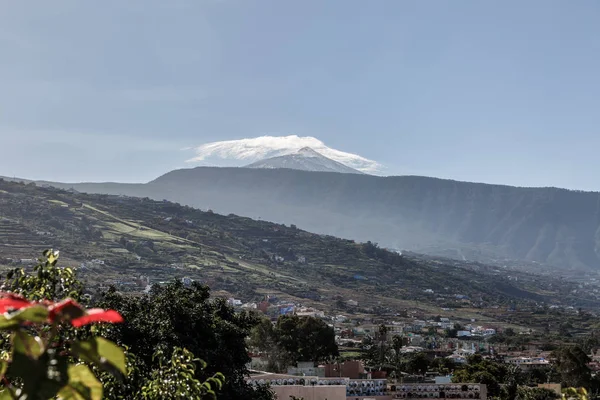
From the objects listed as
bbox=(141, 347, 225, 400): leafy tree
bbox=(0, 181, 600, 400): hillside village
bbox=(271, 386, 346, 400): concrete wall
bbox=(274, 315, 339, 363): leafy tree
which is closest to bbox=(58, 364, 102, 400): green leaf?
bbox=(141, 347, 225, 400): leafy tree

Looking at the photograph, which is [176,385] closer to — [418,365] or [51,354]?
[51,354]

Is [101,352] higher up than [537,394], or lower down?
higher up

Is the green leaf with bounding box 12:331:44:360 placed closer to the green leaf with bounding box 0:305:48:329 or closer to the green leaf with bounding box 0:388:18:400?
the green leaf with bounding box 0:305:48:329

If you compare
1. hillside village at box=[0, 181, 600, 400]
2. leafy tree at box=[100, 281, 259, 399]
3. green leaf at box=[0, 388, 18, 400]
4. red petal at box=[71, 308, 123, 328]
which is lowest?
hillside village at box=[0, 181, 600, 400]

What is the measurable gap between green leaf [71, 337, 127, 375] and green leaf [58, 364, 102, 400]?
8 centimetres

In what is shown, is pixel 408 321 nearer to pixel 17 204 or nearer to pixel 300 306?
pixel 300 306

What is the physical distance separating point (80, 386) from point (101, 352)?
0.18 metres

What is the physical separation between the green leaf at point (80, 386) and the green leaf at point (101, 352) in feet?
0.27

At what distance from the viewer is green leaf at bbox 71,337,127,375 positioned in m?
2.29

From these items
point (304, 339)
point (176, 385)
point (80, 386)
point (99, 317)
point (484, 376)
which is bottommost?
point (304, 339)

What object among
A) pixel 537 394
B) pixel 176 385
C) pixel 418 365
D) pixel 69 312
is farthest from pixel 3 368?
pixel 418 365

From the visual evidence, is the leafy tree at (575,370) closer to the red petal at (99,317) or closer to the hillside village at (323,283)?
the hillside village at (323,283)

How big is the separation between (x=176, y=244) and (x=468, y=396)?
10214 cm

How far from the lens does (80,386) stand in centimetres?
239
